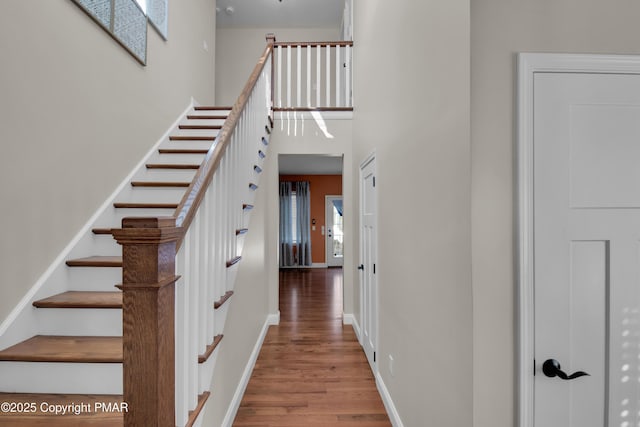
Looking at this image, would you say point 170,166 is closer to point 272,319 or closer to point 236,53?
point 272,319

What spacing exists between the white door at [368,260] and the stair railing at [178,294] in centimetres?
144

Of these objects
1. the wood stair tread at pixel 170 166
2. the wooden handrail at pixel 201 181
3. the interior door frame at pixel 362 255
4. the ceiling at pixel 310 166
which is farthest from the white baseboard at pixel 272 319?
the ceiling at pixel 310 166

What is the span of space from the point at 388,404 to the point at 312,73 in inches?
228

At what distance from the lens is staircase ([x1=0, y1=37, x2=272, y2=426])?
93 cm

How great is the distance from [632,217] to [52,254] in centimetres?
283

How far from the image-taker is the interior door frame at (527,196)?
116cm

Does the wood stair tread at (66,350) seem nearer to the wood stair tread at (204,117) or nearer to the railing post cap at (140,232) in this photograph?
the railing post cap at (140,232)

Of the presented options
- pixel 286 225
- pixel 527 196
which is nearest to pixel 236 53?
pixel 286 225

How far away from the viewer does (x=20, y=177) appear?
175cm

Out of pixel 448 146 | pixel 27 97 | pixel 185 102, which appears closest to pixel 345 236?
pixel 185 102

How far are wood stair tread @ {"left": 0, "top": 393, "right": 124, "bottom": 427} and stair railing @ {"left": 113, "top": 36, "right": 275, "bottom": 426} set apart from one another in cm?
37

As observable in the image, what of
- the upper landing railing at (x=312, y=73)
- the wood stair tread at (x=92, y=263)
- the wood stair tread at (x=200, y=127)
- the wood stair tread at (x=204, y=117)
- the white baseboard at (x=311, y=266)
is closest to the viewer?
the wood stair tread at (x=92, y=263)

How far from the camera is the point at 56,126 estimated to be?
2.01 m

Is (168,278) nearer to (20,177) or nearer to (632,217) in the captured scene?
(20,177)
